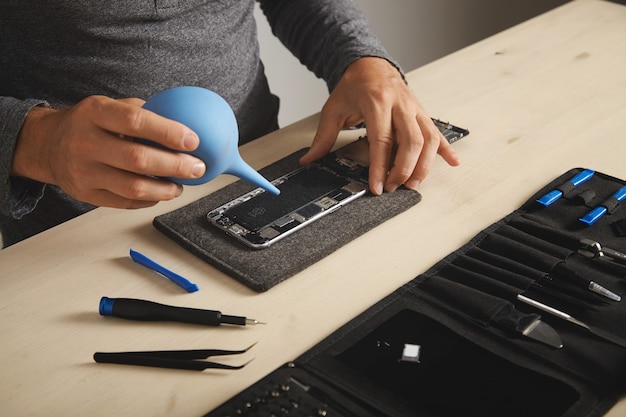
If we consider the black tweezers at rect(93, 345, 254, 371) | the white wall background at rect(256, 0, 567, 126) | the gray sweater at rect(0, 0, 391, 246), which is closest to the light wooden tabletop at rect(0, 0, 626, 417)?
the black tweezers at rect(93, 345, 254, 371)

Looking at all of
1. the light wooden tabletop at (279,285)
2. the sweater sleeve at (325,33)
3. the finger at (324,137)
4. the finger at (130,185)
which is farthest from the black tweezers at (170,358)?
the sweater sleeve at (325,33)

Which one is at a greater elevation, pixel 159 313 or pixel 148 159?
pixel 148 159

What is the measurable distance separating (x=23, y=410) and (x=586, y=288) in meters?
0.53

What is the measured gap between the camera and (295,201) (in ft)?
2.82

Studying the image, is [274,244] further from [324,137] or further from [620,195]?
[620,195]

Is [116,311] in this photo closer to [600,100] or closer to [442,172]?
[442,172]

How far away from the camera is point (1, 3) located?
0.97 m

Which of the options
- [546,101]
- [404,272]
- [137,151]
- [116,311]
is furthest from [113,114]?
[546,101]

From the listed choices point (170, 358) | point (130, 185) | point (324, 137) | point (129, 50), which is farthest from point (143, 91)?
point (170, 358)

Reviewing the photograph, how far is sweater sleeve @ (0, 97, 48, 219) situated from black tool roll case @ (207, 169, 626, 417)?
1.29 ft

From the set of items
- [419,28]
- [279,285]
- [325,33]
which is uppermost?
[325,33]

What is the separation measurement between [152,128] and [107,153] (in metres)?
0.06

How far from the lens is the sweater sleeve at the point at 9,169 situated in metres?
0.80

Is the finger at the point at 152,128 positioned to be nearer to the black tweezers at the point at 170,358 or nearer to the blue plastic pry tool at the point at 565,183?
the black tweezers at the point at 170,358
